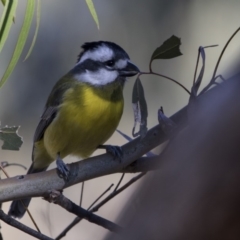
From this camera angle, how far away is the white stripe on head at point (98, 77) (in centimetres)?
193

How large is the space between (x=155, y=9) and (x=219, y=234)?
4.08 meters

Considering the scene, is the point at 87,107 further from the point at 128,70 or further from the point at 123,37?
the point at 123,37

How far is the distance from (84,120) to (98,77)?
197 mm

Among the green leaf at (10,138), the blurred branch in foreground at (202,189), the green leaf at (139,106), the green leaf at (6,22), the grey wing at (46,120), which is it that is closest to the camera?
the blurred branch in foreground at (202,189)

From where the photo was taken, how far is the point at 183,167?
0.43m

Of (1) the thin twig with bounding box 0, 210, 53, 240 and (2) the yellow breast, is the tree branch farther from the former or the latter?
(2) the yellow breast

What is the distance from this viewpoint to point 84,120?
185cm

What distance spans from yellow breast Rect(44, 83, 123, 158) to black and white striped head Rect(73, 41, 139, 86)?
42mm

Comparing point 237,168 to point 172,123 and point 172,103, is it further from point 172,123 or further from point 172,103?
point 172,103

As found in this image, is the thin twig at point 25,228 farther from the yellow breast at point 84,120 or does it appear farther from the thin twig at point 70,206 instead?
the yellow breast at point 84,120

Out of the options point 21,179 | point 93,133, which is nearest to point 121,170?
point 21,179

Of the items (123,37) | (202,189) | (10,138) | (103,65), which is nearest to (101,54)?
(103,65)

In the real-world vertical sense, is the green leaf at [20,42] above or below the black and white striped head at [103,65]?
above

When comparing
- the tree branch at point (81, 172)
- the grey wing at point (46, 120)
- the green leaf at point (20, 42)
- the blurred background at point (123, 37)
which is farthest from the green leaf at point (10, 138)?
the blurred background at point (123, 37)
